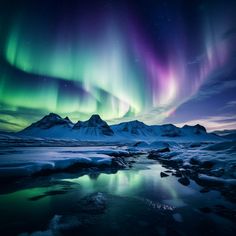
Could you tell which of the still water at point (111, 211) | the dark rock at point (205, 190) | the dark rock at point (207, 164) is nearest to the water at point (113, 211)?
the still water at point (111, 211)

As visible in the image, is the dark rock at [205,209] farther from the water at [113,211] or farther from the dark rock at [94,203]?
the dark rock at [94,203]

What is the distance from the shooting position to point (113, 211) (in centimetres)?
902

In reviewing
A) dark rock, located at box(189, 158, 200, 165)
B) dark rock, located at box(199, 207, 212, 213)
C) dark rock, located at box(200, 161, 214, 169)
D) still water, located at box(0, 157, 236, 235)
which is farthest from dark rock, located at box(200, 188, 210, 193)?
dark rock, located at box(189, 158, 200, 165)

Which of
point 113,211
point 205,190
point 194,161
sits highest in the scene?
point 194,161

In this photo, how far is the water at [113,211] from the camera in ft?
23.4

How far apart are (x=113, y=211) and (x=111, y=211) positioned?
0.10 metres

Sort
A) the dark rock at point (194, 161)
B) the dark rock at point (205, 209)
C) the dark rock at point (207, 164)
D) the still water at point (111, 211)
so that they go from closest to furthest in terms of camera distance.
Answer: the still water at point (111, 211) → the dark rock at point (205, 209) → the dark rock at point (207, 164) → the dark rock at point (194, 161)

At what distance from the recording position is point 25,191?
39.8ft

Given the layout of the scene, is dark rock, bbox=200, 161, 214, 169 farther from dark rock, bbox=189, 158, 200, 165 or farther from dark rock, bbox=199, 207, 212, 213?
dark rock, bbox=199, 207, 212, 213

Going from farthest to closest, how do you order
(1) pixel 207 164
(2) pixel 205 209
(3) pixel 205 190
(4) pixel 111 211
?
(1) pixel 207 164, (3) pixel 205 190, (2) pixel 205 209, (4) pixel 111 211

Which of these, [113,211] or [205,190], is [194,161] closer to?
[205,190]

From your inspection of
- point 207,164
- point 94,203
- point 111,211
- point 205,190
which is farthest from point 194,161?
point 111,211

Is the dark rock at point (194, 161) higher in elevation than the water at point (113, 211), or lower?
higher

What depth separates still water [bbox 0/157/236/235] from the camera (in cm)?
711
